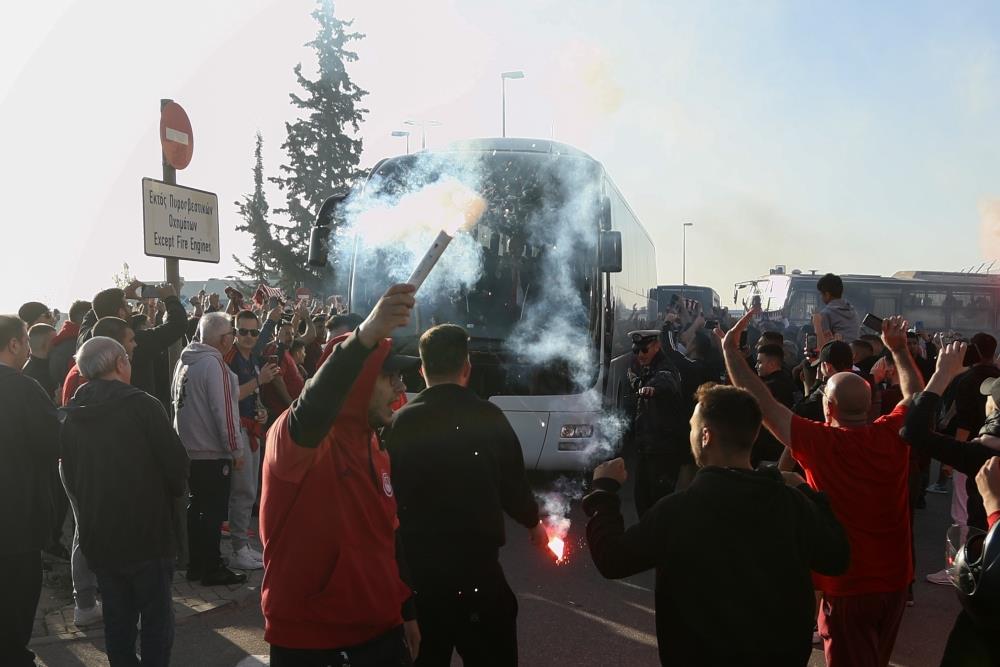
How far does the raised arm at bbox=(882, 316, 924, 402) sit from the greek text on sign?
17.4ft

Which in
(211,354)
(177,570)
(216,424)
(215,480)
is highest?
(211,354)

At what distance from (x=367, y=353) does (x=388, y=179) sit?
7308 mm

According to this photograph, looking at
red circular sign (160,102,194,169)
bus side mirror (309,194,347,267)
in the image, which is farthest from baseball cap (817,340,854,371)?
bus side mirror (309,194,347,267)

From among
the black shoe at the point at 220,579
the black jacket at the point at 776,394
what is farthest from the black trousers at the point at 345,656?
the black jacket at the point at 776,394

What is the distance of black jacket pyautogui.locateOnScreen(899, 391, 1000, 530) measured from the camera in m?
3.54

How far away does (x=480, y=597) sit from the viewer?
3338mm

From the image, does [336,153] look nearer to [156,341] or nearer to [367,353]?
[156,341]

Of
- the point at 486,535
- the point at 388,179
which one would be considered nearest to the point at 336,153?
the point at 388,179

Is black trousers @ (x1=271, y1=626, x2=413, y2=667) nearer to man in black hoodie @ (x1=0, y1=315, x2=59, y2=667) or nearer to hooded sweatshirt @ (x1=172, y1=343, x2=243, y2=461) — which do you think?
man in black hoodie @ (x1=0, y1=315, x2=59, y2=667)

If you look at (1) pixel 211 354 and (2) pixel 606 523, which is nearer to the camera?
(2) pixel 606 523

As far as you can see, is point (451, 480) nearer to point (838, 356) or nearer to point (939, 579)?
point (838, 356)

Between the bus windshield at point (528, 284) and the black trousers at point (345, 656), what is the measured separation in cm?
611

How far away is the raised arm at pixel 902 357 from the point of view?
3986 millimetres

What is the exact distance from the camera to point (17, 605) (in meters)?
3.99
